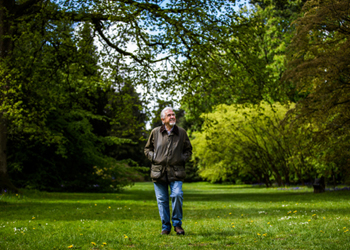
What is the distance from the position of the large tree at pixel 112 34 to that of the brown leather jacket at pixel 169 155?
7333 mm

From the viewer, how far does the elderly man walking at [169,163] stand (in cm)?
620

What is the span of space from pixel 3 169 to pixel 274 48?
2408 cm

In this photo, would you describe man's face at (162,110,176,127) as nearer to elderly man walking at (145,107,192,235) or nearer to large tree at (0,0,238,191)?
elderly man walking at (145,107,192,235)

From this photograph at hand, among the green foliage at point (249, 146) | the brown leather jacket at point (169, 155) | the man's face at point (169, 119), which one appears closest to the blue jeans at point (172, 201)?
the brown leather jacket at point (169, 155)

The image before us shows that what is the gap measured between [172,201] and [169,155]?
2.49 ft

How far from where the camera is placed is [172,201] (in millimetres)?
6273

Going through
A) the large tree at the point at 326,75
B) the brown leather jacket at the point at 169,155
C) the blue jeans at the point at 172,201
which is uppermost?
the large tree at the point at 326,75

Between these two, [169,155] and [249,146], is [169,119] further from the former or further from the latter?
[249,146]

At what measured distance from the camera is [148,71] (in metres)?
16.3

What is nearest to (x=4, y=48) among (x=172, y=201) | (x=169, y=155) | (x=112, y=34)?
(x=112, y=34)

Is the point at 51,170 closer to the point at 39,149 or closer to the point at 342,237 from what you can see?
the point at 39,149

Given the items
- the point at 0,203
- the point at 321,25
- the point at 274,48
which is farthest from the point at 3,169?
the point at 274,48

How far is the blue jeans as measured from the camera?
20.3ft

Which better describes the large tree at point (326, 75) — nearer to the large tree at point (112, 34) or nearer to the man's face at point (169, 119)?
the large tree at point (112, 34)
